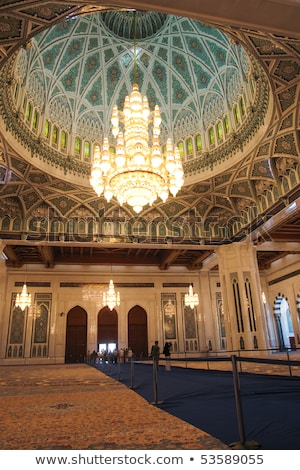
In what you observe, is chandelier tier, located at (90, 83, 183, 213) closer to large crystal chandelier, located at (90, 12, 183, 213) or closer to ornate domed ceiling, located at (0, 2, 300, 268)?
large crystal chandelier, located at (90, 12, 183, 213)

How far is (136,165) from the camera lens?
6332mm

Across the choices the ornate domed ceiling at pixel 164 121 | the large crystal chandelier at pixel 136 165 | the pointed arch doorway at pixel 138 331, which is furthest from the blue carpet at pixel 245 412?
the pointed arch doorway at pixel 138 331

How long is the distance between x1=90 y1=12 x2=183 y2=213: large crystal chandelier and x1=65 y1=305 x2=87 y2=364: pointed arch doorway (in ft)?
34.4

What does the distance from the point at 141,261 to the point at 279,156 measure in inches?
344

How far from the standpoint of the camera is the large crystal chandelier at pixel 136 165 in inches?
250

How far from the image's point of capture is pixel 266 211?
36.1 feet

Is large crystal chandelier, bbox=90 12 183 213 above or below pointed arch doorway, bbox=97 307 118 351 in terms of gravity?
above

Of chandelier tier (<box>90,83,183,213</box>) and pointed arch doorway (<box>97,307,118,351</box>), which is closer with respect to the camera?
chandelier tier (<box>90,83,183,213</box>)

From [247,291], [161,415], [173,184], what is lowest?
[161,415]

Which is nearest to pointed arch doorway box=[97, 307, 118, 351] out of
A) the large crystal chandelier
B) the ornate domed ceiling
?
the ornate domed ceiling

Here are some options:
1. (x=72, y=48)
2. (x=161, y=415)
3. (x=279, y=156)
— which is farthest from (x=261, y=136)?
(x=161, y=415)

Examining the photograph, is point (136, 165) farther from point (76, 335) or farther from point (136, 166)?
point (76, 335)

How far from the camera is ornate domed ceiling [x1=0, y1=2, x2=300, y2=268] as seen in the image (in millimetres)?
9594

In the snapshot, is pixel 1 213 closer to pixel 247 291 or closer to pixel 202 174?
pixel 202 174
